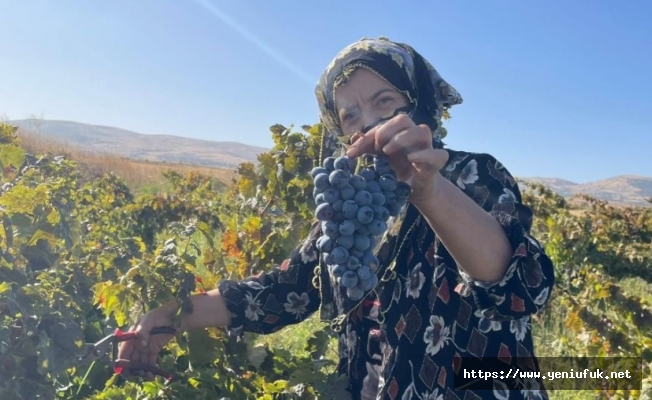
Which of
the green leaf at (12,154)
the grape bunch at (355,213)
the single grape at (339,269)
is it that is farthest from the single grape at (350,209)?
the green leaf at (12,154)

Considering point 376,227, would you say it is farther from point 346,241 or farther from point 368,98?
point 368,98

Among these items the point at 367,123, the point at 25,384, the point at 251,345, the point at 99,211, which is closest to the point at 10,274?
the point at 25,384

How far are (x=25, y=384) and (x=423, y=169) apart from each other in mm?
1383

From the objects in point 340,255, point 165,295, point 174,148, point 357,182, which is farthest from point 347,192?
point 174,148

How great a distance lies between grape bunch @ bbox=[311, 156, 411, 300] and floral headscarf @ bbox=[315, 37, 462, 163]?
42cm

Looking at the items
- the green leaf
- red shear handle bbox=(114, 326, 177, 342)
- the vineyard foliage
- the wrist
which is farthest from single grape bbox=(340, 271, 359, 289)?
the green leaf

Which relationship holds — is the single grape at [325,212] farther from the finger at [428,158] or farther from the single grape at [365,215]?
the finger at [428,158]

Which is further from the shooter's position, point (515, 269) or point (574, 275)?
point (574, 275)

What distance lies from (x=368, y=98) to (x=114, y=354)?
1.12 metres

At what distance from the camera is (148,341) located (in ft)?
6.48

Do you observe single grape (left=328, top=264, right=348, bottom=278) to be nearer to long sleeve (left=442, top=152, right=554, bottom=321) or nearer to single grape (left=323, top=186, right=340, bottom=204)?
single grape (left=323, top=186, right=340, bottom=204)

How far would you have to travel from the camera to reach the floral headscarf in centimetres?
166

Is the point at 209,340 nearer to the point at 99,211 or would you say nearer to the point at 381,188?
the point at 381,188

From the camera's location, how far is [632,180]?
629 ft
